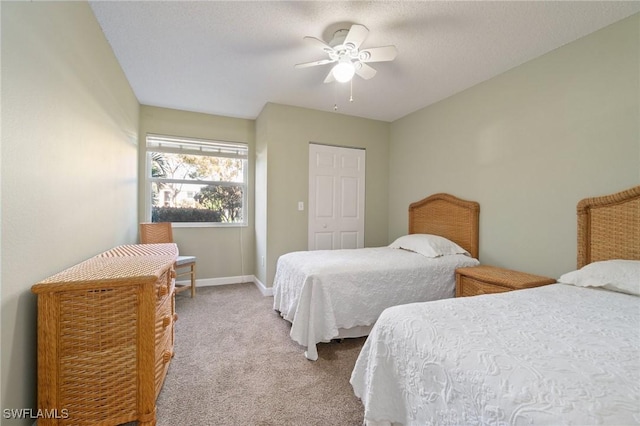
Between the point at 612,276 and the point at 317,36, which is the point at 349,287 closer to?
the point at 612,276

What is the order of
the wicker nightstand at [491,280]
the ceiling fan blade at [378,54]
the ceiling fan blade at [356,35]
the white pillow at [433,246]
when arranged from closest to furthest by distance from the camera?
the ceiling fan blade at [356,35] < the ceiling fan blade at [378,54] < the wicker nightstand at [491,280] < the white pillow at [433,246]

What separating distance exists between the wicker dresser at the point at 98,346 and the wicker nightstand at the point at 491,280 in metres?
2.47

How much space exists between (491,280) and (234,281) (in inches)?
133

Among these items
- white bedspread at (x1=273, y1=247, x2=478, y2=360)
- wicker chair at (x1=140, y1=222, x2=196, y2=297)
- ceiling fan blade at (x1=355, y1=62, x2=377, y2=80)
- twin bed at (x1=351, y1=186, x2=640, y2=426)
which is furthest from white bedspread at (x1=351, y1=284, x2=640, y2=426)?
wicker chair at (x1=140, y1=222, x2=196, y2=297)

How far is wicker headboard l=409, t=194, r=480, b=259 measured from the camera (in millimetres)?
2924

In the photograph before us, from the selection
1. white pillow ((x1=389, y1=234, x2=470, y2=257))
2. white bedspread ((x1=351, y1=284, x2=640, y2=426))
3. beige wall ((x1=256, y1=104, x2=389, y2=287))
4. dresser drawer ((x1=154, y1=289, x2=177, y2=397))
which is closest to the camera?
white bedspread ((x1=351, y1=284, x2=640, y2=426))

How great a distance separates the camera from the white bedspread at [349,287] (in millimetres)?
2170

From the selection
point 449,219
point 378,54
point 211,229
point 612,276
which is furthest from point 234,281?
point 612,276

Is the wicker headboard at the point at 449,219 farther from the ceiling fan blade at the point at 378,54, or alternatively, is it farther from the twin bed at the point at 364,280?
the ceiling fan blade at the point at 378,54

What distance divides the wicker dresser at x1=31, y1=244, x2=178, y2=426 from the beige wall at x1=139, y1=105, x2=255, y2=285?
2.52 meters

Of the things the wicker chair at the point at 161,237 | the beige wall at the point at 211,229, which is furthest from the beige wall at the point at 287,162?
the wicker chair at the point at 161,237

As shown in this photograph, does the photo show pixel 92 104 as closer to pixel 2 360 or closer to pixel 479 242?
pixel 2 360

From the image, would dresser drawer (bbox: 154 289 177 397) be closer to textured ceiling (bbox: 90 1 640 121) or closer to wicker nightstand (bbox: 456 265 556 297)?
textured ceiling (bbox: 90 1 640 121)

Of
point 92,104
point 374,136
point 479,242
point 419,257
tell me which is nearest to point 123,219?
point 92,104
